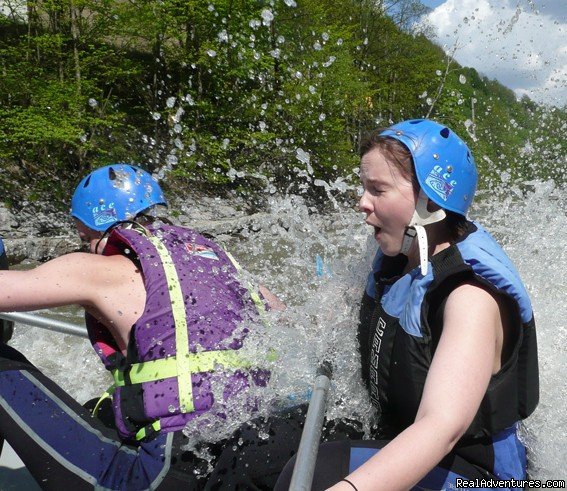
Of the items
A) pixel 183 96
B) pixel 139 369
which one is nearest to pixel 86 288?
pixel 139 369

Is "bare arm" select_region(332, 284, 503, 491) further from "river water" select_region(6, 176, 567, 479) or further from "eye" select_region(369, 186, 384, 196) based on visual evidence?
"river water" select_region(6, 176, 567, 479)

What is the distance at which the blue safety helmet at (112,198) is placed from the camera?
299 cm

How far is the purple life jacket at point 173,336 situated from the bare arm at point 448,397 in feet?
2.85

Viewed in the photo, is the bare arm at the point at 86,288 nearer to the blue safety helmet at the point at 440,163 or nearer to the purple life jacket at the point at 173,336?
the purple life jacket at the point at 173,336

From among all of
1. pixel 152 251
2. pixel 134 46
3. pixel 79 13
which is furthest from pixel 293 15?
pixel 152 251

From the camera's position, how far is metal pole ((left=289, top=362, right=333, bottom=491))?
1551 millimetres

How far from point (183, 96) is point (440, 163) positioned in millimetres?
18474

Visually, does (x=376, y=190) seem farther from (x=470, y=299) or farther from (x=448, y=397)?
(x=448, y=397)

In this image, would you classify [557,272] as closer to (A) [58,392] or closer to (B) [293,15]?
(A) [58,392]

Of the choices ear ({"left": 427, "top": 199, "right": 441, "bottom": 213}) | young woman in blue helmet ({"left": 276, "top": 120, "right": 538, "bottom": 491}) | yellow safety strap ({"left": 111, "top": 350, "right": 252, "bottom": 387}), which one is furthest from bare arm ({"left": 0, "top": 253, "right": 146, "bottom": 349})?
ear ({"left": 427, "top": 199, "right": 441, "bottom": 213})

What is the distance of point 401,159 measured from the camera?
2246mm

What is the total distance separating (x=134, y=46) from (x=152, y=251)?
17550mm

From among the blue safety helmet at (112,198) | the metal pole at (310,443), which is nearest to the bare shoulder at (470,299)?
the metal pole at (310,443)

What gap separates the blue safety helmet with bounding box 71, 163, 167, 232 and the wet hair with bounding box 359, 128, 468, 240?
1.19m
